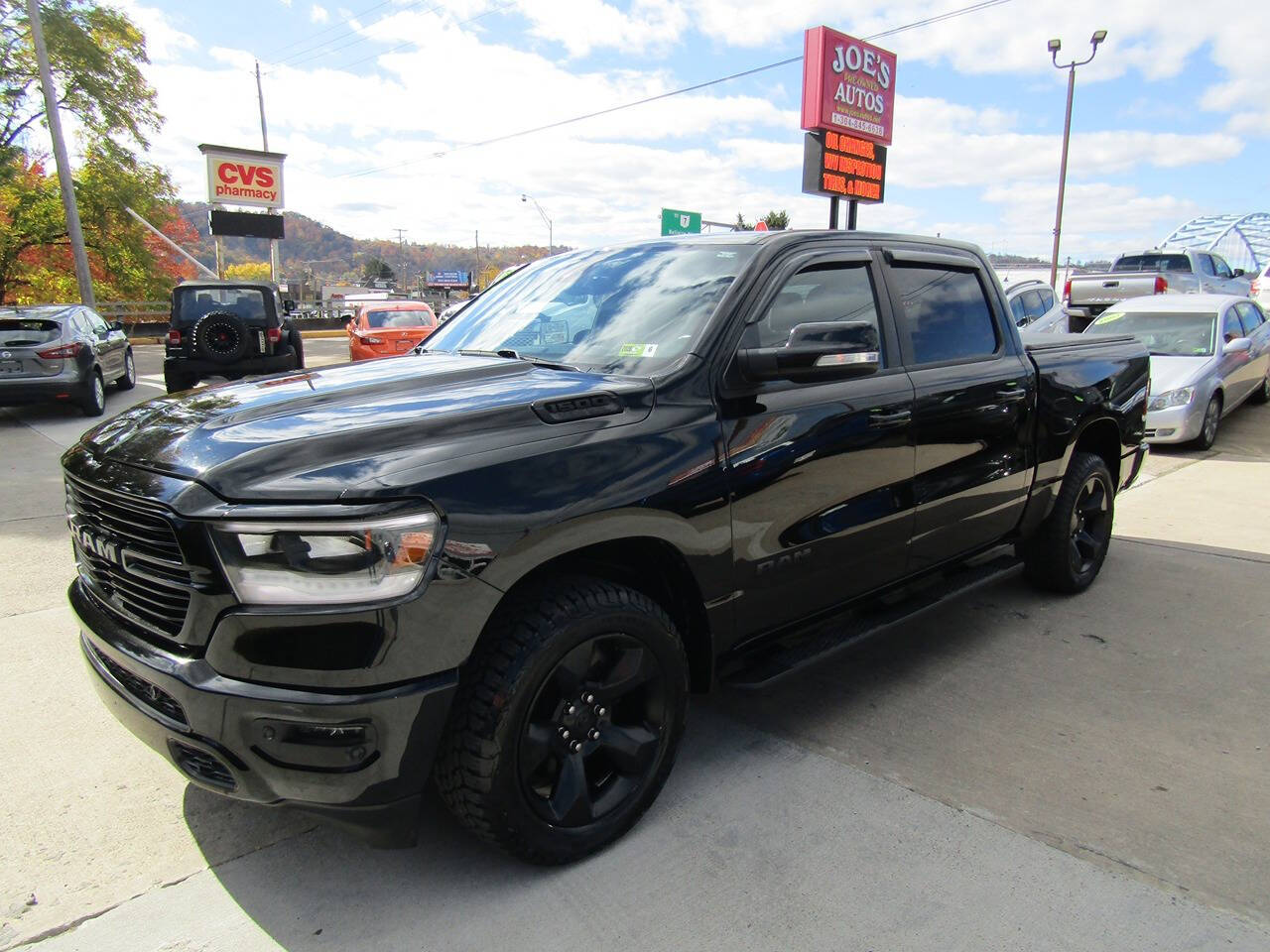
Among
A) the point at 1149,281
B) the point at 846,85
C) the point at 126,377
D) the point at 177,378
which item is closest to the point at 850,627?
the point at 177,378

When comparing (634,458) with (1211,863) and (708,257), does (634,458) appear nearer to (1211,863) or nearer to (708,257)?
(708,257)

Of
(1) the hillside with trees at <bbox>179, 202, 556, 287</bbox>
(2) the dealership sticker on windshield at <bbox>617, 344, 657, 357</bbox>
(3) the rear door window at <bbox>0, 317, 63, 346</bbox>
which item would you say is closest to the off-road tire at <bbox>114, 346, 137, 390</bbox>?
(3) the rear door window at <bbox>0, 317, 63, 346</bbox>

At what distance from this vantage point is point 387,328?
51.5ft

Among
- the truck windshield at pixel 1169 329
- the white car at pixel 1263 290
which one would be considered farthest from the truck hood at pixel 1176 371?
the white car at pixel 1263 290

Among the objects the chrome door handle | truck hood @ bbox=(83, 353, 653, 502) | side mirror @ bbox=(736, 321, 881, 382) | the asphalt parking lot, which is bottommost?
the asphalt parking lot

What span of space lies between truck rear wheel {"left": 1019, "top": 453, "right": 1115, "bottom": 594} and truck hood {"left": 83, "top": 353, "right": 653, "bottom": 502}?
9.71ft

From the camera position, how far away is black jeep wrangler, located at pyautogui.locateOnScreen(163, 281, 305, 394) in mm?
11039

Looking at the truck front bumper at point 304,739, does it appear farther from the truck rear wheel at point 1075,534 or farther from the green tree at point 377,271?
the green tree at point 377,271

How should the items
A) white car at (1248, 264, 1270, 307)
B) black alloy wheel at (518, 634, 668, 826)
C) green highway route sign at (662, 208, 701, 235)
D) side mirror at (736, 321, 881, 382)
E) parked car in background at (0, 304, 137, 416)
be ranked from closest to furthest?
black alloy wheel at (518, 634, 668, 826)
side mirror at (736, 321, 881, 382)
parked car in background at (0, 304, 137, 416)
white car at (1248, 264, 1270, 307)
green highway route sign at (662, 208, 701, 235)

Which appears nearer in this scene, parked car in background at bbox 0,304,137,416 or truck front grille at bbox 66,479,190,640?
truck front grille at bbox 66,479,190,640

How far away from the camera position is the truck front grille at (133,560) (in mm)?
2096

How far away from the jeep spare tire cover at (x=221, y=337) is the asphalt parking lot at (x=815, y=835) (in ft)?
24.7

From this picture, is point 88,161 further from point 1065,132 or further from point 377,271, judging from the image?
point 377,271

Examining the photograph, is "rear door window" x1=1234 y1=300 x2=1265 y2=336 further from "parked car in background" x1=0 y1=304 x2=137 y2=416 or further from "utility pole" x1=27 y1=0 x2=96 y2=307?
"utility pole" x1=27 y1=0 x2=96 y2=307
